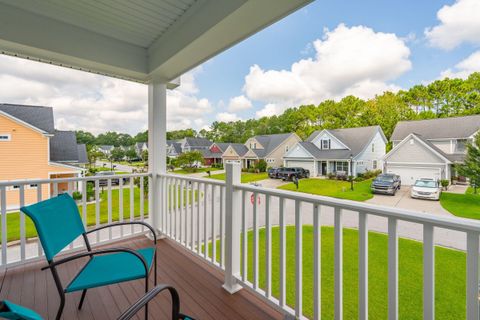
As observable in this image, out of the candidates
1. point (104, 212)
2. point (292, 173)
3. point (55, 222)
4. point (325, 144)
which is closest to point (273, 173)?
point (292, 173)

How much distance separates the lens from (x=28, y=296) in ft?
6.89

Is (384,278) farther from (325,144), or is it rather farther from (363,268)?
(325,144)

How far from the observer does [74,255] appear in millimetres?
1391

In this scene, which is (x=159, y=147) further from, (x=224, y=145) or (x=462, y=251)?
(x=462, y=251)

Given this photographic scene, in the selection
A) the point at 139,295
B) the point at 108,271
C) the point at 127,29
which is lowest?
the point at 139,295

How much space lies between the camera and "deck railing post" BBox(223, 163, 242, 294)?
216 centimetres

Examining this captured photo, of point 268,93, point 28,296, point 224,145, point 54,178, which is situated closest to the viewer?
point 268,93

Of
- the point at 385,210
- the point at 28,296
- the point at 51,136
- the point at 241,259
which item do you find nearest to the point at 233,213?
the point at 241,259

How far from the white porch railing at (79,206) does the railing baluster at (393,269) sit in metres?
3.24

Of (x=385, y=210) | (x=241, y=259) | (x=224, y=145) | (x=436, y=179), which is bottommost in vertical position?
(x=241, y=259)

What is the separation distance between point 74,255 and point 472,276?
1994mm

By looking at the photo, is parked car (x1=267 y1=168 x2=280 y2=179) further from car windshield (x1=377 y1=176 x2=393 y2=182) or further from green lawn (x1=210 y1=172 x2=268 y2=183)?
car windshield (x1=377 y1=176 x2=393 y2=182)

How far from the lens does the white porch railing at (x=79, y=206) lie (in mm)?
2604

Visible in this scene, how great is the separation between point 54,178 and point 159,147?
1.35 meters
